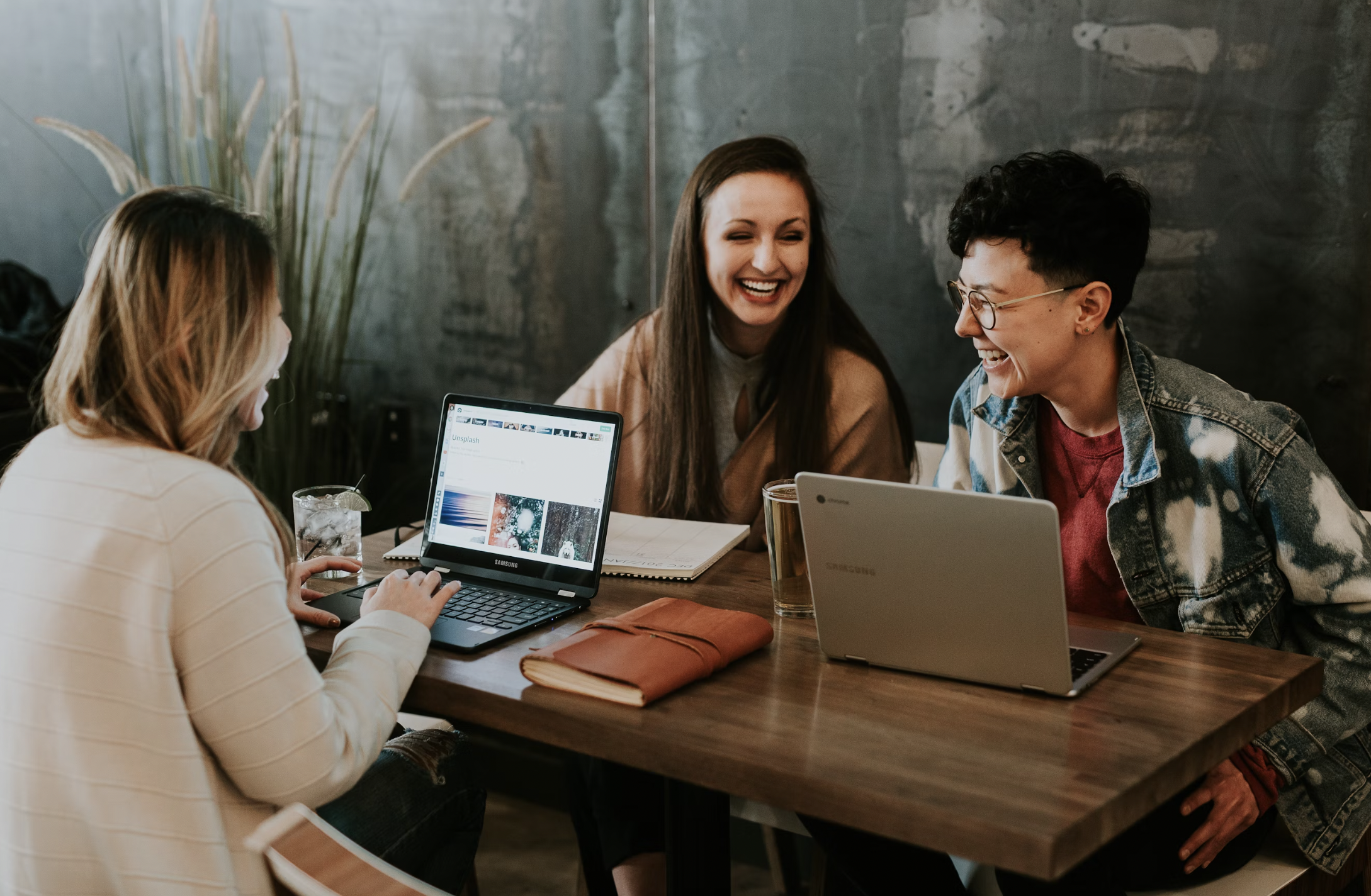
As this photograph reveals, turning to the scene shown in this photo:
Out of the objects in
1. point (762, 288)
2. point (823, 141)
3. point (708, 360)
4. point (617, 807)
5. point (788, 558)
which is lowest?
point (617, 807)

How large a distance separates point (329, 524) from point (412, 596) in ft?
1.19

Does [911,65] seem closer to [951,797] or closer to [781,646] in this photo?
[781,646]

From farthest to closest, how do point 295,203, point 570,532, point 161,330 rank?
1. point 295,203
2. point 570,532
3. point 161,330

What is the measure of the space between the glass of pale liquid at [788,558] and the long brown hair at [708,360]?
2.08 ft

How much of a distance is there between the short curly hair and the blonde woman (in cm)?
97

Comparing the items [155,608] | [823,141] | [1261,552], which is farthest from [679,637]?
[823,141]

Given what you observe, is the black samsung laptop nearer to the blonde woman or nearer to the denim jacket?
the blonde woman

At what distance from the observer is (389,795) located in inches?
63.5

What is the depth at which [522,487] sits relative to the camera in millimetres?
1797

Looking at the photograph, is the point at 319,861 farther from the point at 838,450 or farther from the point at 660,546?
the point at 838,450

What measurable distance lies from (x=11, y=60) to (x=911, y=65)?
8.90ft

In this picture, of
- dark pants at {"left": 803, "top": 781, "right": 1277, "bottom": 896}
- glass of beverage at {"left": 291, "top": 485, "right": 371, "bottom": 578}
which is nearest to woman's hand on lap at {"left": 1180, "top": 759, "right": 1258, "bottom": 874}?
dark pants at {"left": 803, "top": 781, "right": 1277, "bottom": 896}

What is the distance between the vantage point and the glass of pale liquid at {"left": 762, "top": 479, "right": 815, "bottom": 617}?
1632mm

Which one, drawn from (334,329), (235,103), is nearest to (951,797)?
(334,329)
